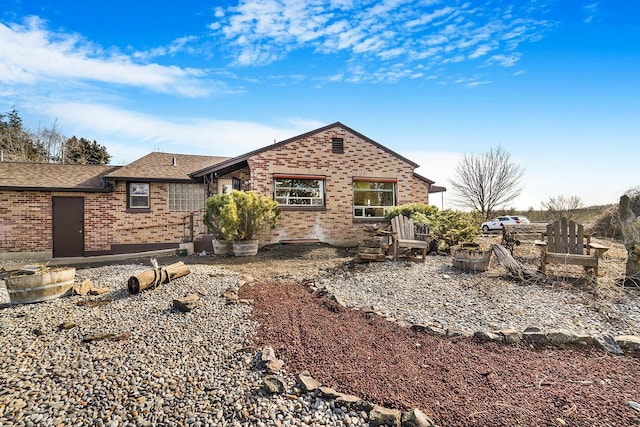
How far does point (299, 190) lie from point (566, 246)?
8249 mm

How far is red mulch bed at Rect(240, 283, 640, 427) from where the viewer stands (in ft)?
7.42

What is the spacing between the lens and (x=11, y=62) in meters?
7.80

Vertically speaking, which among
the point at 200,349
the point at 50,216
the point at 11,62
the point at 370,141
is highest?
the point at 11,62

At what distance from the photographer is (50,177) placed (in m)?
12.5

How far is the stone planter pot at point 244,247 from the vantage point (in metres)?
9.74

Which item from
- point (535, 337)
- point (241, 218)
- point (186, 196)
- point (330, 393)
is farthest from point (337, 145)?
point (330, 393)

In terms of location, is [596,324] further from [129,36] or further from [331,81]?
[129,36]

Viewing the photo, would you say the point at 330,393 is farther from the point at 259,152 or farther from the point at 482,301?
the point at 259,152

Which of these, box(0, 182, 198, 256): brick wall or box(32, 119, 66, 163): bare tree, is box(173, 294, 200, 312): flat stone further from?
box(32, 119, 66, 163): bare tree

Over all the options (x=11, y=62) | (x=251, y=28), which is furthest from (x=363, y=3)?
(x=11, y=62)

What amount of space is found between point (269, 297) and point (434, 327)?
2.63 m

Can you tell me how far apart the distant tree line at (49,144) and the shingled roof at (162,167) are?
15993mm

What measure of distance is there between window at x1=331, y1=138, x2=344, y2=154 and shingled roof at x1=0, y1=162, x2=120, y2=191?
920 cm

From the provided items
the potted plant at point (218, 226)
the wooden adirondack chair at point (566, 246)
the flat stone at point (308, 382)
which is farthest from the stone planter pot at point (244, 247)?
the wooden adirondack chair at point (566, 246)
